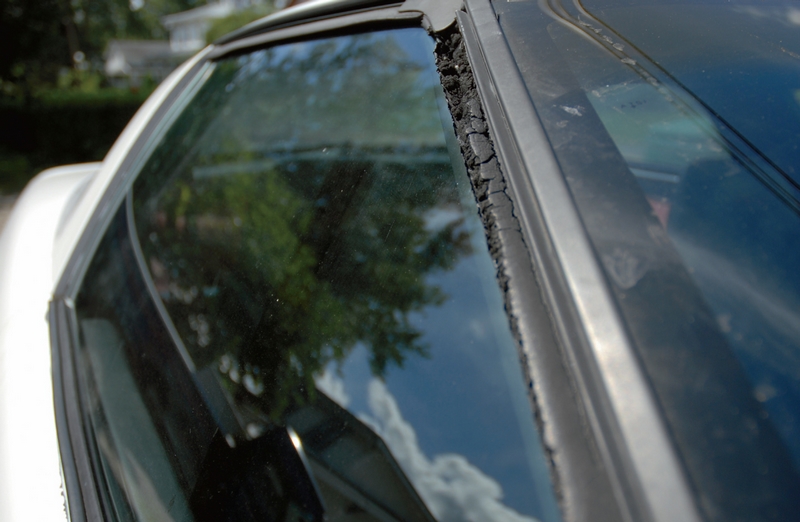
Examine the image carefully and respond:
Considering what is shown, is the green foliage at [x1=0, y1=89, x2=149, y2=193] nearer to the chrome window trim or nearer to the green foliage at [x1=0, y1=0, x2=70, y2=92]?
the green foliage at [x1=0, y1=0, x2=70, y2=92]

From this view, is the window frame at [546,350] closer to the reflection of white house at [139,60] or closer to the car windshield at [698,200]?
the car windshield at [698,200]

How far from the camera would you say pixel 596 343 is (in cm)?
54

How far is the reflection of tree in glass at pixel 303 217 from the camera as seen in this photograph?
0.97 m

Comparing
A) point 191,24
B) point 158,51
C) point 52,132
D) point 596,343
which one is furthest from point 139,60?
point 596,343

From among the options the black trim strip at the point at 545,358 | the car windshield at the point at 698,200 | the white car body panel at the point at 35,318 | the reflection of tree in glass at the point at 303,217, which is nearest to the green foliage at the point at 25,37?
the white car body panel at the point at 35,318

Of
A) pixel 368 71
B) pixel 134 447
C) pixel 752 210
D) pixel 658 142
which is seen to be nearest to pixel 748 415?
pixel 752 210

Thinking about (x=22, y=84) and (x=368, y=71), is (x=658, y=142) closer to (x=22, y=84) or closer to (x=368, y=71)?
(x=368, y=71)

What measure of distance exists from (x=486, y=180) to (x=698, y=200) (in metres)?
0.28

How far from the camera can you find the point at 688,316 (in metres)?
0.58

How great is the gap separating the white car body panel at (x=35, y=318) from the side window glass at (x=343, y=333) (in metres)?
0.12

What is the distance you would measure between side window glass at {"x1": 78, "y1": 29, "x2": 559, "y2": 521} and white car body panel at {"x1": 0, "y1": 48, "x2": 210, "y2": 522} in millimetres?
118

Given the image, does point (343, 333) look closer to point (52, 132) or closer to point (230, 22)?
point (52, 132)

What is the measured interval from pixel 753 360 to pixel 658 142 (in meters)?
0.36

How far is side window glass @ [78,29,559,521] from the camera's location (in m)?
0.76
